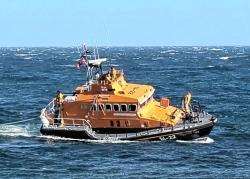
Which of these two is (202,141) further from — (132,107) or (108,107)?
(108,107)

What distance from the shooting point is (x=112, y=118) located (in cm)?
4294

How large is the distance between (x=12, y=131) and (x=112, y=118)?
28.6ft

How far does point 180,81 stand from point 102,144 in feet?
175

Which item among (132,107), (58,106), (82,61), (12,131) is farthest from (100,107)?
(12,131)

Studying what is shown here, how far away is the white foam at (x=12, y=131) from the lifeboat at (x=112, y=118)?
9.09ft

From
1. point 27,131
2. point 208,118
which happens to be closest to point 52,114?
point 27,131

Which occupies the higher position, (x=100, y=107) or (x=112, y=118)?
(x=100, y=107)

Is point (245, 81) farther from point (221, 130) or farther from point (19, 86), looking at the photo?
point (221, 130)

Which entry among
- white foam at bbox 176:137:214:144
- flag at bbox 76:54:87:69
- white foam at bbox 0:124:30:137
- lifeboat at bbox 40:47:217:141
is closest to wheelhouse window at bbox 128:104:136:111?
lifeboat at bbox 40:47:217:141

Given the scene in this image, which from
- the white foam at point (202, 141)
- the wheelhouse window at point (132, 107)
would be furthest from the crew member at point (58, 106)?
the white foam at point (202, 141)

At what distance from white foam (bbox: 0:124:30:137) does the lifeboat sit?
9.09ft

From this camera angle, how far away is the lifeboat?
42.7 m

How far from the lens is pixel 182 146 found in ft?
137

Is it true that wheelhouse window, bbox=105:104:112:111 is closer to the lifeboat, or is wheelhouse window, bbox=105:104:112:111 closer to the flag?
the lifeboat
